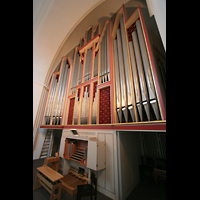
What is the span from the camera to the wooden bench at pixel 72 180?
2.48 m

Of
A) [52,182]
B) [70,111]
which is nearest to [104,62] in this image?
[70,111]

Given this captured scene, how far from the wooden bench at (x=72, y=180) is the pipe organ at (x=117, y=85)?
5.77 feet

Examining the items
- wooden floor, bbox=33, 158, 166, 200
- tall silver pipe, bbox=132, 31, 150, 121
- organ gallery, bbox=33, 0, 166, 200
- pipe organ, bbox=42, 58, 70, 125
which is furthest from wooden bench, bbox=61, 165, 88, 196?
tall silver pipe, bbox=132, 31, 150, 121

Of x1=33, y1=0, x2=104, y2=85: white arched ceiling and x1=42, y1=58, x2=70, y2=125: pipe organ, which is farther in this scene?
x1=42, y1=58, x2=70, y2=125: pipe organ

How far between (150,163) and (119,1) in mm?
7789

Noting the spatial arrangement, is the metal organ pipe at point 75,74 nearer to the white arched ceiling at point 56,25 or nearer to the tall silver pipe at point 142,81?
the white arched ceiling at point 56,25

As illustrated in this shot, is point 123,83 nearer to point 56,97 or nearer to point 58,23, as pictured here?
point 56,97

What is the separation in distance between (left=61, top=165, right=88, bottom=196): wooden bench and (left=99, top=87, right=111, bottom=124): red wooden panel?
193 centimetres

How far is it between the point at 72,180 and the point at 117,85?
3512 millimetres

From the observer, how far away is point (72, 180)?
9.55ft

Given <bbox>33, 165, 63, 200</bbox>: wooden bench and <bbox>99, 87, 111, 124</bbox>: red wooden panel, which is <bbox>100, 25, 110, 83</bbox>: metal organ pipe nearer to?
<bbox>99, 87, 111, 124</bbox>: red wooden panel

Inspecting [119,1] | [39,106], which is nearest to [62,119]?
[39,106]

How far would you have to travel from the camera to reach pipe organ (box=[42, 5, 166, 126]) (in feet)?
7.29
